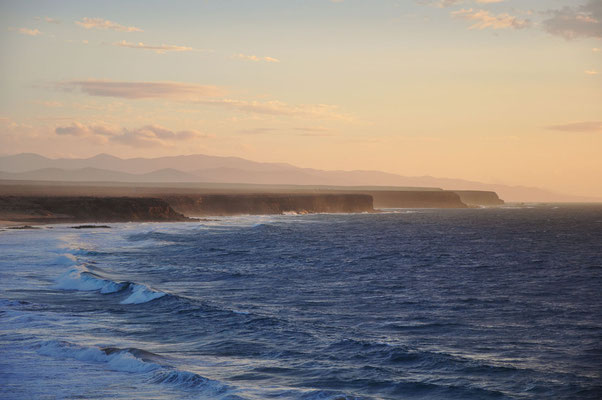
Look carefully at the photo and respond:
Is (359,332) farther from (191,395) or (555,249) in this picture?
(555,249)

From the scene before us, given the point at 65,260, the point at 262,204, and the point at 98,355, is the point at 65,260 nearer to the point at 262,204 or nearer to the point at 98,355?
the point at 98,355

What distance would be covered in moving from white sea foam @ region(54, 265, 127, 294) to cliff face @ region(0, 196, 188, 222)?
5937 cm

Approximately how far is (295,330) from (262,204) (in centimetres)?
13691

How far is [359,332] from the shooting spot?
21141 millimetres

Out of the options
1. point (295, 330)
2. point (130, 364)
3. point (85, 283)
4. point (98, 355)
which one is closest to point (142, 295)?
point (85, 283)

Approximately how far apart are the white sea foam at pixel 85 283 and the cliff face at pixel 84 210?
5937 cm

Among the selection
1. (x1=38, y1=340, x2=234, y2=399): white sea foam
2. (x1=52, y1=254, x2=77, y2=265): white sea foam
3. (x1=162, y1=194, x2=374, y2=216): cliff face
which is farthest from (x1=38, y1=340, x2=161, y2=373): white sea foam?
(x1=162, y1=194, x2=374, y2=216): cliff face

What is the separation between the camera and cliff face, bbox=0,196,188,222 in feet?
304

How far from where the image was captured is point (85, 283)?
31969 mm

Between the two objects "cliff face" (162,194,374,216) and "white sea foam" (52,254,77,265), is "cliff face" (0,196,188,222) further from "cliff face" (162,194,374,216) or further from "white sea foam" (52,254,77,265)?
"white sea foam" (52,254,77,265)

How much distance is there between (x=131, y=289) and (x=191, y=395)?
16111 millimetres

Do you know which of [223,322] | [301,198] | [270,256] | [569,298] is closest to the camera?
[223,322]

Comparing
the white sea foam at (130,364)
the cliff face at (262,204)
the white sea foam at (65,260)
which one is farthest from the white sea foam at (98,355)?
the cliff face at (262,204)

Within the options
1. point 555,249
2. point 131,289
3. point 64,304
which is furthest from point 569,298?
point 555,249
